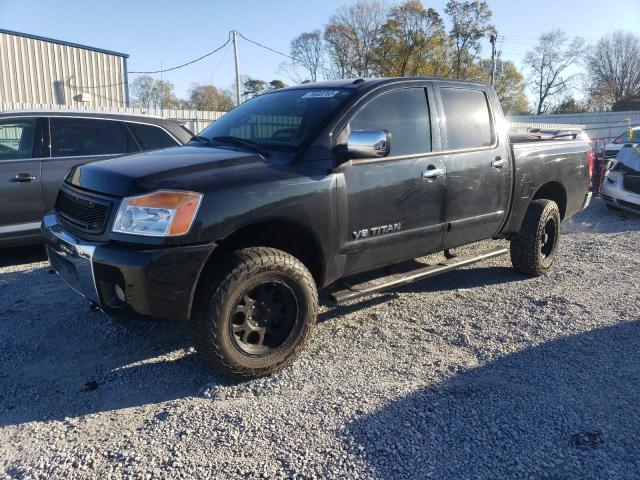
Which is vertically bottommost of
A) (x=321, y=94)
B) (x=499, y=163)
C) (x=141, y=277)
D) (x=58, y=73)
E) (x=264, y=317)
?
(x=264, y=317)

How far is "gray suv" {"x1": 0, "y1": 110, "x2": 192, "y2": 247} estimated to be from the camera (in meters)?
5.52

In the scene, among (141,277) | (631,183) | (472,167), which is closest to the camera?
(141,277)

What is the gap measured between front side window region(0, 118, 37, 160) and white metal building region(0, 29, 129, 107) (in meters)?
19.8

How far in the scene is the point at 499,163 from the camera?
15.5 ft

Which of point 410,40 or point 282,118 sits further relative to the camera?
point 410,40

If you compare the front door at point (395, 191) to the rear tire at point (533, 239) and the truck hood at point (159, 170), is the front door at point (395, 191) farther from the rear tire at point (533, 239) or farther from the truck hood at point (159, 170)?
the rear tire at point (533, 239)

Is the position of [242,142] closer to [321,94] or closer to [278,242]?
→ [321,94]

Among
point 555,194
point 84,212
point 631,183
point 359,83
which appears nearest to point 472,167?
point 359,83

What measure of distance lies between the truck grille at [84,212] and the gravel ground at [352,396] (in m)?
0.96

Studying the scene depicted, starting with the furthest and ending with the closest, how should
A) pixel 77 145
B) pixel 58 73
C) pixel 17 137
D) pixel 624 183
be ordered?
pixel 58 73, pixel 624 183, pixel 77 145, pixel 17 137

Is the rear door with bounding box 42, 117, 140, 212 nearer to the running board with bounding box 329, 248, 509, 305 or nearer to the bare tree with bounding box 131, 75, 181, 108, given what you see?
the running board with bounding box 329, 248, 509, 305

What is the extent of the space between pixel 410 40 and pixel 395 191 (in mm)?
43589

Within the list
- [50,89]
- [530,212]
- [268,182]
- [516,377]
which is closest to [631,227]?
[530,212]

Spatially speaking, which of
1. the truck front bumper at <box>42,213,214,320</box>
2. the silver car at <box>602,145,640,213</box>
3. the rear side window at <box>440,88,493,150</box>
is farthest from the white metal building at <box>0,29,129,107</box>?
the truck front bumper at <box>42,213,214,320</box>
